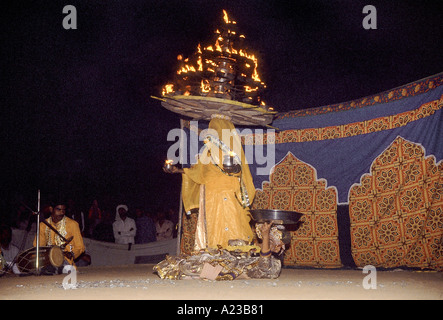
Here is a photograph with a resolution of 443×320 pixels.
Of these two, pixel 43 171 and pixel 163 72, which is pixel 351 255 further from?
pixel 43 171

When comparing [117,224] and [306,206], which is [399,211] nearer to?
[306,206]

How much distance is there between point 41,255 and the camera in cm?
716

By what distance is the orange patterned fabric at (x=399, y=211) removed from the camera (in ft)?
21.1

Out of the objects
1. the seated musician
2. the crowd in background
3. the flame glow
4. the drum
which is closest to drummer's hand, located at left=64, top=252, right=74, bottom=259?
the seated musician

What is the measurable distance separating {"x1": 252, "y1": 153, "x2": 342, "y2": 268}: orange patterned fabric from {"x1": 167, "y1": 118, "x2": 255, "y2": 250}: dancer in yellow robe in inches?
65.1

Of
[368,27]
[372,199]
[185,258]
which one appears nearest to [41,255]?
[185,258]

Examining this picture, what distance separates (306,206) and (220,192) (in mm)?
2286

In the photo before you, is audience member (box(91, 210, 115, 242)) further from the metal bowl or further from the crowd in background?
the metal bowl

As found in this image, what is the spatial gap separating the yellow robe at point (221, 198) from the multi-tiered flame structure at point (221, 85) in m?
0.43

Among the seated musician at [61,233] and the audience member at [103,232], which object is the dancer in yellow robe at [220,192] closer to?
the seated musician at [61,233]

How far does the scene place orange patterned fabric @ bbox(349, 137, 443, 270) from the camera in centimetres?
643

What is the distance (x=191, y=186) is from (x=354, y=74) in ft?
12.5

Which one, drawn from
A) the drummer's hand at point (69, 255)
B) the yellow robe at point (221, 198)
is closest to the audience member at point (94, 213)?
the drummer's hand at point (69, 255)

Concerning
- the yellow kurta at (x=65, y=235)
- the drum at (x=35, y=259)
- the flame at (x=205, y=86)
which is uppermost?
the flame at (x=205, y=86)
